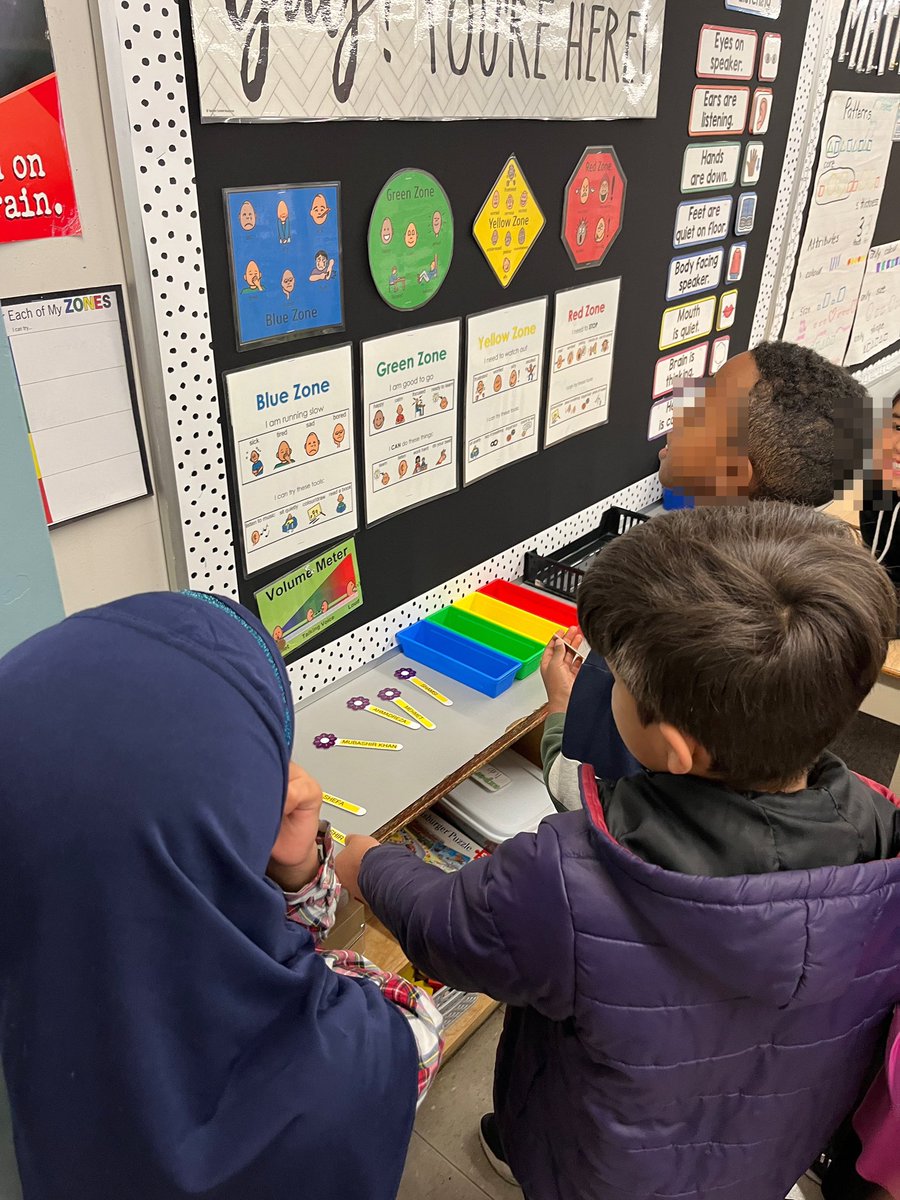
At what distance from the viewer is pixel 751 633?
23.3 inches

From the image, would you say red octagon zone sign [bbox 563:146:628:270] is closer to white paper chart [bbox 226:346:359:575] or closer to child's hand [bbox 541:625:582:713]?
white paper chart [bbox 226:346:359:575]

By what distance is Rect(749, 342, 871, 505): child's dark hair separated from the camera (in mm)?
1148

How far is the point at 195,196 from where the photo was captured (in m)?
0.90

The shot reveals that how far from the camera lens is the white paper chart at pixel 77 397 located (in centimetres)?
83

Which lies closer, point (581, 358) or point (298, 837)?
point (298, 837)

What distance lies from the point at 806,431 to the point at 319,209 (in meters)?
0.72

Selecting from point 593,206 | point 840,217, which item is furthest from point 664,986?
point 840,217

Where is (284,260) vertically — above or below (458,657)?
above

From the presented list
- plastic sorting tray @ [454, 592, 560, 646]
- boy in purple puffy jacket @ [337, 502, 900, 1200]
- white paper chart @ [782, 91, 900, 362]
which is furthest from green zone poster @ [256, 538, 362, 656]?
white paper chart @ [782, 91, 900, 362]

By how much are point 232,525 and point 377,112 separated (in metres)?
0.56

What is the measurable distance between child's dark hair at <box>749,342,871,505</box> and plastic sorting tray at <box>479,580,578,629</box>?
43 centimetres

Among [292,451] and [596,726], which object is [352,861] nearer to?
[596,726]

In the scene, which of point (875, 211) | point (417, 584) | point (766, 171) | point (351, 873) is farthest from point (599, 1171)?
point (875, 211)

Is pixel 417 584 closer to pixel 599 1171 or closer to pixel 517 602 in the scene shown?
pixel 517 602
